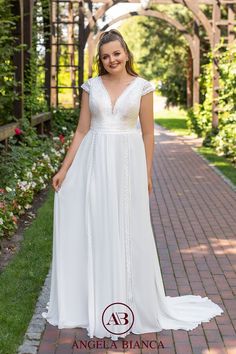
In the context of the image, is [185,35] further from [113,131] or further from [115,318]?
[115,318]

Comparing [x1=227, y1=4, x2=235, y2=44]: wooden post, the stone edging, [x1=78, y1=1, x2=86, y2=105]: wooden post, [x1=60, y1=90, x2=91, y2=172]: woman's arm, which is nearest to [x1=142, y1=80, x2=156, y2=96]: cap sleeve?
[x1=60, y1=90, x2=91, y2=172]: woman's arm

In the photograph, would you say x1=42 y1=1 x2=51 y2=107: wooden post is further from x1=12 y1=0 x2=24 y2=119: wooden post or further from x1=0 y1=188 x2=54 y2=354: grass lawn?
x1=0 y1=188 x2=54 y2=354: grass lawn

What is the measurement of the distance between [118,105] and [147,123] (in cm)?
25

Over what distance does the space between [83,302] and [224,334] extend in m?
0.90

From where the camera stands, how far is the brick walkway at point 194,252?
412 centimetres

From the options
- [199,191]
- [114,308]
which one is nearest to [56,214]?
[114,308]

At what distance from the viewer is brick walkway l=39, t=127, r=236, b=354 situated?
412cm

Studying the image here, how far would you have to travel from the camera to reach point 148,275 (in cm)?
427

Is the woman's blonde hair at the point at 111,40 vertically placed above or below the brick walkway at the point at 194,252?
above

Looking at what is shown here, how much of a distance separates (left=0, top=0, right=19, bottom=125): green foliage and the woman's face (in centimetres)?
404

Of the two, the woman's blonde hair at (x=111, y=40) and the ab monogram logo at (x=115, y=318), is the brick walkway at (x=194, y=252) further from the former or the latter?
the woman's blonde hair at (x=111, y=40)

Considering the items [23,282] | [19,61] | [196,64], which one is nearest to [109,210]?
[23,282]

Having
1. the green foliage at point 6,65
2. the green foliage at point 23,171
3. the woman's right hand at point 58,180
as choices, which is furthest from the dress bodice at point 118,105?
the green foliage at point 6,65

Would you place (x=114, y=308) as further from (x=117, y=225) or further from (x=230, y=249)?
(x=230, y=249)
